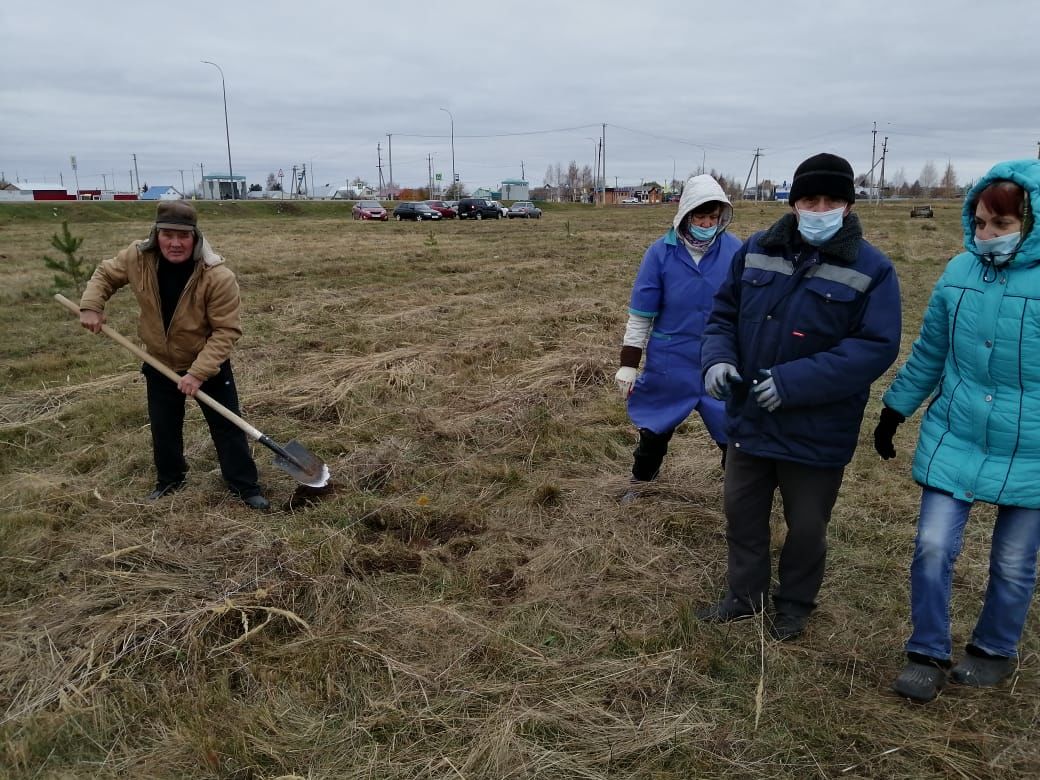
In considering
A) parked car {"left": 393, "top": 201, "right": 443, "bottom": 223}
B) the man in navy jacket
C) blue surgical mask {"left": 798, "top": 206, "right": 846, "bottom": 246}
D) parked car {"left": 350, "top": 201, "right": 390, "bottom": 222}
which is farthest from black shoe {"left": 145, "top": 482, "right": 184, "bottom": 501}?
parked car {"left": 350, "top": 201, "right": 390, "bottom": 222}

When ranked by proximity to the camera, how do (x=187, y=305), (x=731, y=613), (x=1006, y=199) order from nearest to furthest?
(x=1006, y=199) < (x=731, y=613) < (x=187, y=305)

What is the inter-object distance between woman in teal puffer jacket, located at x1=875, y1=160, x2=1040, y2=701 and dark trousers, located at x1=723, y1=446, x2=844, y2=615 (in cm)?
28

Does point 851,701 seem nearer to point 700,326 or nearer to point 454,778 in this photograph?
point 454,778

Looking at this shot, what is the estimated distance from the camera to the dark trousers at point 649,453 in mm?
3846

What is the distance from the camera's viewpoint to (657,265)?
11.7 ft

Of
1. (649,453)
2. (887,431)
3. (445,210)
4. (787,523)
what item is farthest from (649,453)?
(445,210)

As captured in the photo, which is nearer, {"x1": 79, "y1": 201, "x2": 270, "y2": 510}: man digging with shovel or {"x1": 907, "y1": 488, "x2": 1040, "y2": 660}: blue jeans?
{"x1": 907, "y1": 488, "x2": 1040, "y2": 660}: blue jeans

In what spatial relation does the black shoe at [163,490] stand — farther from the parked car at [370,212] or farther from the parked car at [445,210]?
the parked car at [445,210]

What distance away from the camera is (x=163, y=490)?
13.6ft

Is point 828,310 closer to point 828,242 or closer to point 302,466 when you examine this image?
point 828,242

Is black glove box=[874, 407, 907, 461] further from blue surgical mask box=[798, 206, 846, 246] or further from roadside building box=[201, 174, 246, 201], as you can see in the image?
roadside building box=[201, 174, 246, 201]

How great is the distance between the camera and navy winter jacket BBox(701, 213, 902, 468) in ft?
7.80

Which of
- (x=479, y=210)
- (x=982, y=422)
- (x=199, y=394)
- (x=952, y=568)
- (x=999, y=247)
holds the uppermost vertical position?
(x=479, y=210)

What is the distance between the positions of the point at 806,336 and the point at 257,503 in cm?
284
